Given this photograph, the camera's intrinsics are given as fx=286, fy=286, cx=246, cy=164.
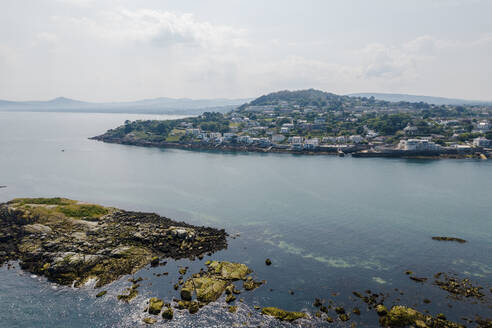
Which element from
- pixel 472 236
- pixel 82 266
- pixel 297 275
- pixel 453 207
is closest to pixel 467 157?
pixel 453 207

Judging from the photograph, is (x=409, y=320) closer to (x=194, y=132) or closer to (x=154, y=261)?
(x=154, y=261)

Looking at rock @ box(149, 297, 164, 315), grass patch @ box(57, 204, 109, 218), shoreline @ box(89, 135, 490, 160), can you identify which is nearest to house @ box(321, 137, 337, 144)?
shoreline @ box(89, 135, 490, 160)

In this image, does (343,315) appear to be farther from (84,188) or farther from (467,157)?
(467,157)

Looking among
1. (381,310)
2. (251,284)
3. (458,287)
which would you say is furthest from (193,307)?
(458,287)

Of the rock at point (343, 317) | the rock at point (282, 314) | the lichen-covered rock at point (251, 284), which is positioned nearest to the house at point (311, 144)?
the lichen-covered rock at point (251, 284)

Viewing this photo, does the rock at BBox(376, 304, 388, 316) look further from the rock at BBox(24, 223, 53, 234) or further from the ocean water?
the rock at BBox(24, 223, 53, 234)

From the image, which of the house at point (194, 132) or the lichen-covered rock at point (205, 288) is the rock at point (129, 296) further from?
the house at point (194, 132)
